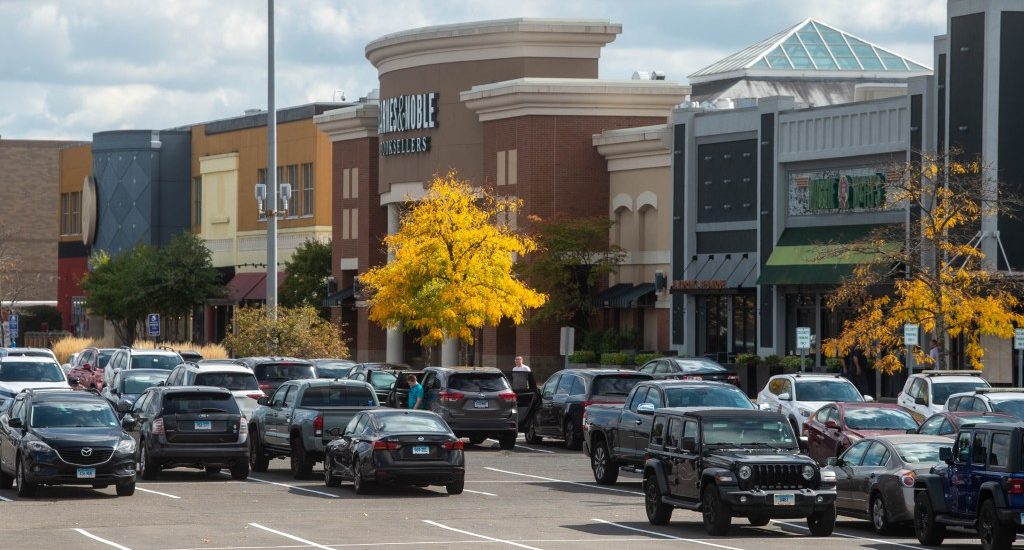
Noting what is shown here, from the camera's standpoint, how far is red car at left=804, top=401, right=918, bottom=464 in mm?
30484

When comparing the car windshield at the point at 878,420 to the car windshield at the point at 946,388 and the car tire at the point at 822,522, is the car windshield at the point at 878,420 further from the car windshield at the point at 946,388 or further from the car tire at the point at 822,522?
the car tire at the point at 822,522

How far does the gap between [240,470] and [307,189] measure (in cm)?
5324

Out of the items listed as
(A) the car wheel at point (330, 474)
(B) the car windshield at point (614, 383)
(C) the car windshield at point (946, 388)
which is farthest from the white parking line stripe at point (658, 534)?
(C) the car windshield at point (946, 388)

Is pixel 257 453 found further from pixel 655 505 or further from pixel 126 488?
pixel 655 505

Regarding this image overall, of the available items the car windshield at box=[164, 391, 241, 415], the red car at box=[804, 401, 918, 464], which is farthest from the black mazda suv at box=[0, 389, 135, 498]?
the red car at box=[804, 401, 918, 464]

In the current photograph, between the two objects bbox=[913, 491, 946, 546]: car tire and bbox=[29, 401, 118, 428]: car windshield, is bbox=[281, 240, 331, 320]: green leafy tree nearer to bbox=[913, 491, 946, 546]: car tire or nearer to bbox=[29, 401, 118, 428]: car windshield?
bbox=[29, 401, 118, 428]: car windshield

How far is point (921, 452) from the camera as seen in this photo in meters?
24.3

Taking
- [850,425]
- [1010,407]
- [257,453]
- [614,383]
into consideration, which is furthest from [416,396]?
[1010,407]

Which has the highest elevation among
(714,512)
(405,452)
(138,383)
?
(138,383)

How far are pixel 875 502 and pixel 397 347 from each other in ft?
165

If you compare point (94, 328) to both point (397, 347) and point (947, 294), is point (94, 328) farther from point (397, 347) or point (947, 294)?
point (947, 294)

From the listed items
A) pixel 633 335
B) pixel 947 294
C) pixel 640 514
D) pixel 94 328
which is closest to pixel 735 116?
pixel 633 335

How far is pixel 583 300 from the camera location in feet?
205

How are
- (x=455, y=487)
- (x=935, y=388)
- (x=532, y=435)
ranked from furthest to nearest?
(x=532, y=435) → (x=935, y=388) → (x=455, y=487)
